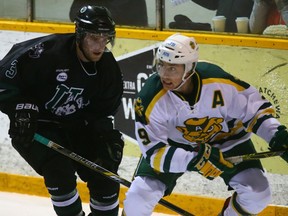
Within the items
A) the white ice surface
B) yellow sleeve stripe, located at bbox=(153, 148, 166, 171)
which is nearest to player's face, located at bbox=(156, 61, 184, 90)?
yellow sleeve stripe, located at bbox=(153, 148, 166, 171)

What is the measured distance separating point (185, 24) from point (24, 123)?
1372mm

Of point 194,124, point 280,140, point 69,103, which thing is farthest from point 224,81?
point 69,103

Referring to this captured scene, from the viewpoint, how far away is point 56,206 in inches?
132

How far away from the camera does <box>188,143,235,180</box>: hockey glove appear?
3.11 metres

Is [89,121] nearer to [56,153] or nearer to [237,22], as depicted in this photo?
[56,153]

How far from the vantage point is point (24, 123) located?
10.6ft

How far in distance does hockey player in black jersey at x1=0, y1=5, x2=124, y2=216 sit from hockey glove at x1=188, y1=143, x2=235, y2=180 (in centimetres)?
49

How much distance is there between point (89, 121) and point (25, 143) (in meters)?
0.37

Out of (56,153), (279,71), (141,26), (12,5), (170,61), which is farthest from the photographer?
(12,5)

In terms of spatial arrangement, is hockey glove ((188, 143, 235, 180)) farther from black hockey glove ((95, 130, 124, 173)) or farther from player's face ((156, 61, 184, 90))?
A: black hockey glove ((95, 130, 124, 173))

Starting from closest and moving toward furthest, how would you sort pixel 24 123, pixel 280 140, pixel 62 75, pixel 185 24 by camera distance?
pixel 280 140
pixel 24 123
pixel 62 75
pixel 185 24

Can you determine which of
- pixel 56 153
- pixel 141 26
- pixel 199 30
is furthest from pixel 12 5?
pixel 56 153

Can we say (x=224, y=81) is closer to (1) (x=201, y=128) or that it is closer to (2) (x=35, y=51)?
(1) (x=201, y=128)

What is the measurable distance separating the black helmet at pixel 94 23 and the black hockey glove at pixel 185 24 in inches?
38.4
